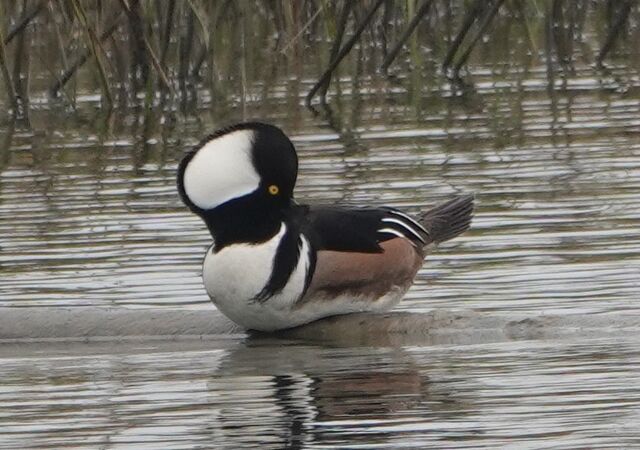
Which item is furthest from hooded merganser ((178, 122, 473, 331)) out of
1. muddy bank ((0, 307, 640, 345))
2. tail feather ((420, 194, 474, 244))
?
tail feather ((420, 194, 474, 244))

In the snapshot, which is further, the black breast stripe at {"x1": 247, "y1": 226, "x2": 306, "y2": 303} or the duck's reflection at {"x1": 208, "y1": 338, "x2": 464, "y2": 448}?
the black breast stripe at {"x1": 247, "y1": 226, "x2": 306, "y2": 303}

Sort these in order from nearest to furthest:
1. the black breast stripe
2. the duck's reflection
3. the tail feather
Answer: the duck's reflection
the black breast stripe
the tail feather

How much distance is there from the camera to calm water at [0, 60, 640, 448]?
6.03 meters

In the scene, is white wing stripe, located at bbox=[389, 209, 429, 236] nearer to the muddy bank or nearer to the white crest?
the muddy bank

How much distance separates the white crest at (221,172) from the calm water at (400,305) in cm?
58

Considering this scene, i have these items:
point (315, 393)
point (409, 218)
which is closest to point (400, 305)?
point (409, 218)

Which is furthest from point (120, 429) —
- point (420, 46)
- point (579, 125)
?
point (420, 46)

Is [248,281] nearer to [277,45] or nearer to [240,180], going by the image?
[240,180]

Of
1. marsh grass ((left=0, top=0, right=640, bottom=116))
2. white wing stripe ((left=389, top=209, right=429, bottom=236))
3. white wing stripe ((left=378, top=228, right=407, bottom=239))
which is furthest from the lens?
marsh grass ((left=0, top=0, right=640, bottom=116))

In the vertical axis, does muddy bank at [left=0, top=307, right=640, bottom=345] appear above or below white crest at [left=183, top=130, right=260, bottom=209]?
below

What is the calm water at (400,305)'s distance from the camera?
19.8ft

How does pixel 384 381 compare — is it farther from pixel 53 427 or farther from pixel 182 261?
pixel 182 261

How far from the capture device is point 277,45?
64.1ft

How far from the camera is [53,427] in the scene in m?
6.10
